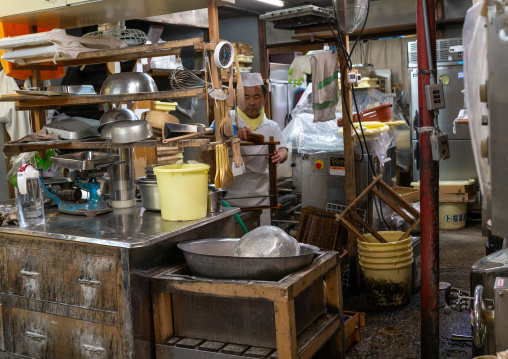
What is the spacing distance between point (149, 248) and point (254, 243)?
0.57 m

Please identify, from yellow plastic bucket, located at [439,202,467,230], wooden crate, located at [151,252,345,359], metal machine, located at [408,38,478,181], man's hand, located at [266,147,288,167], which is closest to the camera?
wooden crate, located at [151,252,345,359]

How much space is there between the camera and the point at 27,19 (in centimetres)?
383

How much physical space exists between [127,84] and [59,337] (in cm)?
159

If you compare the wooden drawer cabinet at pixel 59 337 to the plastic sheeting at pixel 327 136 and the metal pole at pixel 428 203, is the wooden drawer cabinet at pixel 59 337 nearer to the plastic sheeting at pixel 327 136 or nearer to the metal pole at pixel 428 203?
the metal pole at pixel 428 203

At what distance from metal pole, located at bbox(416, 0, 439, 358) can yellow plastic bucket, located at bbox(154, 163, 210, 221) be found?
133 cm

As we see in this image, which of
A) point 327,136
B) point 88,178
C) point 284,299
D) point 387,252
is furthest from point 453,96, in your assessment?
point 284,299

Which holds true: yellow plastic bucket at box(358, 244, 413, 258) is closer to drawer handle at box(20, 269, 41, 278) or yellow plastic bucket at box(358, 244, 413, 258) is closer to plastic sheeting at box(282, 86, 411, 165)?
plastic sheeting at box(282, 86, 411, 165)

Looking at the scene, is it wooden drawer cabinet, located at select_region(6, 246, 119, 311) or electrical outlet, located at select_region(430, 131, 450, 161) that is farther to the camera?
electrical outlet, located at select_region(430, 131, 450, 161)

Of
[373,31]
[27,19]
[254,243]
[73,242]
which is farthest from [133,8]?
[373,31]

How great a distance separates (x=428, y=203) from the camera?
10.9 feet

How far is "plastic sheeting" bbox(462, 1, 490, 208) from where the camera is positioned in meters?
1.46

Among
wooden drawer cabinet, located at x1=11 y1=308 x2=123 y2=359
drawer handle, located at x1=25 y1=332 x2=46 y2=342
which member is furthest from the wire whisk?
drawer handle, located at x1=25 y1=332 x2=46 y2=342

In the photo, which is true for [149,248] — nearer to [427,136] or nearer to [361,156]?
[427,136]

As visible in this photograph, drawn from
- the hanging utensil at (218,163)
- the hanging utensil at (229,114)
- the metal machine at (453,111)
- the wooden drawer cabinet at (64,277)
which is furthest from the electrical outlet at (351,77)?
the metal machine at (453,111)
